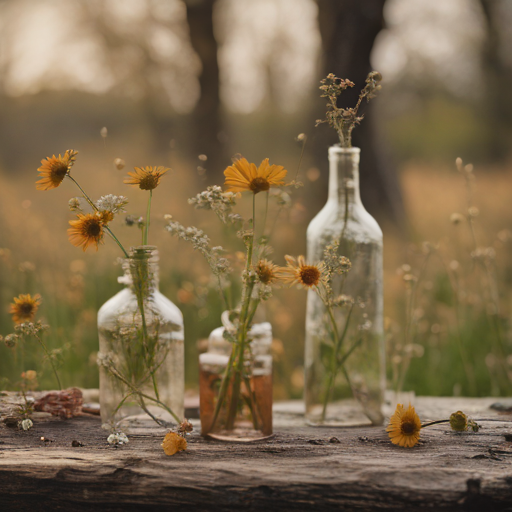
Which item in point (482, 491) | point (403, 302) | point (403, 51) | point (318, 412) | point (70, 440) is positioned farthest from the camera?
point (403, 51)

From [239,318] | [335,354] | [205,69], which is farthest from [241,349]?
[205,69]

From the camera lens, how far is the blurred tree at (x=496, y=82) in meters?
5.74

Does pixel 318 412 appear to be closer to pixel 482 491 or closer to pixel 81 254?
pixel 482 491

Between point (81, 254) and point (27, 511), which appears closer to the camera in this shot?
point (27, 511)

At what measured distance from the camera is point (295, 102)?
16.0 ft

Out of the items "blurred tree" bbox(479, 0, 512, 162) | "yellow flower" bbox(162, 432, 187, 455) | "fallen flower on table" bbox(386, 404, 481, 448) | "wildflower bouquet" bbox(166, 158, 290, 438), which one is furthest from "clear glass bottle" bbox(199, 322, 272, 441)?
"blurred tree" bbox(479, 0, 512, 162)

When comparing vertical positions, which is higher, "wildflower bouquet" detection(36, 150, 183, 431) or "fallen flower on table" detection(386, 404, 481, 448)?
"wildflower bouquet" detection(36, 150, 183, 431)

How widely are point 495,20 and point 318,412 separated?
5548 millimetres

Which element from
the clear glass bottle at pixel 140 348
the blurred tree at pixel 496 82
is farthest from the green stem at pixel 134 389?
the blurred tree at pixel 496 82

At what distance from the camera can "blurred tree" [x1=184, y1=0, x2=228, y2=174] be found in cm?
370

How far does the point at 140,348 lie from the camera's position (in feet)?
3.99

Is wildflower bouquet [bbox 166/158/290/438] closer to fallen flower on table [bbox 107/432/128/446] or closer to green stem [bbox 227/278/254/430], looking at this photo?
green stem [bbox 227/278/254/430]

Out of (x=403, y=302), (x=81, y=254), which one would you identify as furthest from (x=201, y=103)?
(x=403, y=302)

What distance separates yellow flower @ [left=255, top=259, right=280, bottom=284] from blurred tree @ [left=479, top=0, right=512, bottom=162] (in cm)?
494
